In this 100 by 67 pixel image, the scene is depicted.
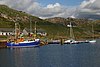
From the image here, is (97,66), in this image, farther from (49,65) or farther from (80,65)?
(49,65)

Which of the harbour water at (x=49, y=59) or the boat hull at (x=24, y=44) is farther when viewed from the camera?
the boat hull at (x=24, y=44)

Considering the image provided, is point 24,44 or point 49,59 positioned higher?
point 24,44

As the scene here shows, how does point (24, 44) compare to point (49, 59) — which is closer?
point (49, 59)

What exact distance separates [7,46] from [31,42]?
1339 cm

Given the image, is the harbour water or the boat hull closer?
the harbour water

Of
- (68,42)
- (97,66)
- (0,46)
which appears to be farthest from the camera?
(68,42)

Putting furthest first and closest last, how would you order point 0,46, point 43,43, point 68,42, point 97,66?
point 68,42, point 43,43, point 0,46, point 97,66

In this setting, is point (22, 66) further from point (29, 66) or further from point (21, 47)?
point (21, 47)

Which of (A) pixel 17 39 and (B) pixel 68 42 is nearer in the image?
(A) pixel 17 39

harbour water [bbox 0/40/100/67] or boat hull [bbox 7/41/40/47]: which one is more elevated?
boat hull [bbox 7/41/40/47]

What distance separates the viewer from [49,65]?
80.5 metres

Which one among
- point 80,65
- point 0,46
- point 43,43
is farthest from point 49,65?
point 43,43

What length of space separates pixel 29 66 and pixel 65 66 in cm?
1020

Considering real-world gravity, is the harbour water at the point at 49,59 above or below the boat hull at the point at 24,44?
below
